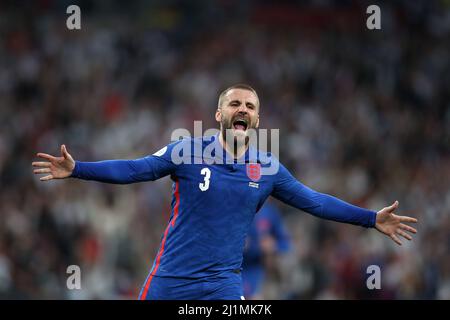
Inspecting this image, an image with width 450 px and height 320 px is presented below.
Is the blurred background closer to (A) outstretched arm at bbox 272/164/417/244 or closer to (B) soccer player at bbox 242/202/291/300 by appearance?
(B) soccer player at bbox 242/202/291/300

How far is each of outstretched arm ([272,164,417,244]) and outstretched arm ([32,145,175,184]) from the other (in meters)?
0.84

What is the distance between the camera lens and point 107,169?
5.54 m

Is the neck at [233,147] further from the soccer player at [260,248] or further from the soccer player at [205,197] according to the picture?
the soccer player at [260,248]

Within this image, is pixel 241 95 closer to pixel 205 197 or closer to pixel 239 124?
pixel 239 124

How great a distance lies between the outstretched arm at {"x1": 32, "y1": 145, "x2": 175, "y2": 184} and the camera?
546cm

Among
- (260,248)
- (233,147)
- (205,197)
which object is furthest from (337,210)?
(260,248)

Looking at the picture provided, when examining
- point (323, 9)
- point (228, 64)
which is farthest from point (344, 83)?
point (323, 9)

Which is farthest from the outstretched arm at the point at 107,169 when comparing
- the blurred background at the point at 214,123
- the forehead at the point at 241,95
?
the blurred background at the point at 214,123

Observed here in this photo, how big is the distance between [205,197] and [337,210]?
1.00 metres

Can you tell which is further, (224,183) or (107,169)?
(224,183)

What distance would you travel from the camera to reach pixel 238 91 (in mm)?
5961
